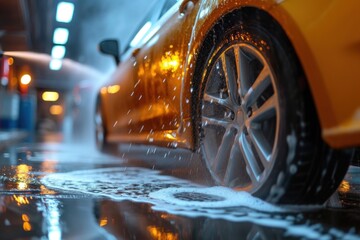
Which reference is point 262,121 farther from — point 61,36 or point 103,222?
point 61,36

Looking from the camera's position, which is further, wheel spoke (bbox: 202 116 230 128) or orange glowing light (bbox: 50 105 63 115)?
orange glowing light (bbox: 50 105 63 115)

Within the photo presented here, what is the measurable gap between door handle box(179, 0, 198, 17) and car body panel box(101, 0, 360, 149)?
0.02m

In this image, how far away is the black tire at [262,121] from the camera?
225cm

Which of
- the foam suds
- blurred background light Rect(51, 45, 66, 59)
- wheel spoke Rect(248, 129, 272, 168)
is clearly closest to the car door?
the foam suds

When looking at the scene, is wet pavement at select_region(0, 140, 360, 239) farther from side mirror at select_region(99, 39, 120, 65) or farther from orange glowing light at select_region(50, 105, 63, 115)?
orange glowing light at select_region(50, 105, 63, 115)

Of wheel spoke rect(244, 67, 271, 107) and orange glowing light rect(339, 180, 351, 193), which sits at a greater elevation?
wheel spoke rect(244, 67, 271, 107)

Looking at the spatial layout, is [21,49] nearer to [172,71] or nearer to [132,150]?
[132,150]

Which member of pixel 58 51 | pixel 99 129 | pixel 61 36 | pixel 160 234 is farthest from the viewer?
pixel 58 51

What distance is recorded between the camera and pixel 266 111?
2.48 m

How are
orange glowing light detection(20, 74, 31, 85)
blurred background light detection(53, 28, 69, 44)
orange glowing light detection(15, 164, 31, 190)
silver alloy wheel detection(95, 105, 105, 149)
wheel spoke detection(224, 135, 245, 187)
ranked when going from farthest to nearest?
orange glowing light detection(20, 74, 31, 85) < blurred background light detection(53, 28, 69, 44) < silver alloy wheel detection(95, 105, 105, 149) < orange glowing light detection(15, 164, 31, 190) < wheel spoke detection(224, 135, 245, 187)

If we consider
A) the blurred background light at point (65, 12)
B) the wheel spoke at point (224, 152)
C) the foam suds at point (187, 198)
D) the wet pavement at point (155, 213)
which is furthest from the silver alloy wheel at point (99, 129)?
the blurred background light at point (65, 12)

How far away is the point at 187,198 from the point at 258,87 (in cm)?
78

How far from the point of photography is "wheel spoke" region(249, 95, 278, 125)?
2.43 metres

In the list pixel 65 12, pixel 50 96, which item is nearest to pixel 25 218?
pixel 65 12
